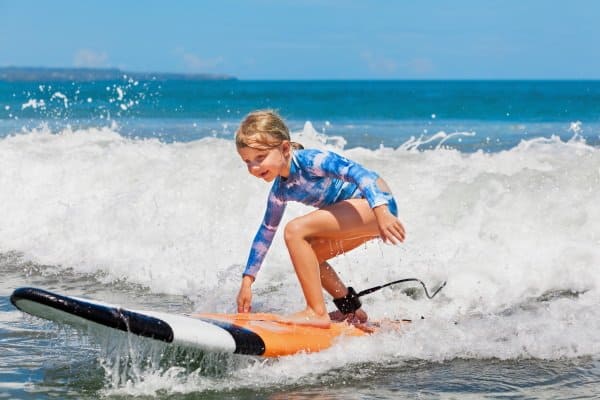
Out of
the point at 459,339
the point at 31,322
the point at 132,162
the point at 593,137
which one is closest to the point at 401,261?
the point at 459,339

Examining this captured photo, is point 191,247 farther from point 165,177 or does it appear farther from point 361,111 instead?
point 361,111

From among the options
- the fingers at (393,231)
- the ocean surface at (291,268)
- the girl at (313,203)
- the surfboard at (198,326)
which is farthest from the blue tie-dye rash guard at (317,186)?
the ocean surface at (291,268)

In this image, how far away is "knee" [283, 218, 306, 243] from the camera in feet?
15.4

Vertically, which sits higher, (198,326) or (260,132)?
(260,132)

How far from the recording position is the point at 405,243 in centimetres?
752

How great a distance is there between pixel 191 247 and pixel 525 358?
3.71 metres

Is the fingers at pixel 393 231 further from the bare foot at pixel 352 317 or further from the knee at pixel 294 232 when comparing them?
the bare foot at pixel 352 317

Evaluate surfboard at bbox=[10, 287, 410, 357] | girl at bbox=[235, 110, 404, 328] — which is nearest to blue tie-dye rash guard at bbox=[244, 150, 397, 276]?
girl at bbox=[235, 110, 404, 328]

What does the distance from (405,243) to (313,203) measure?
2.69 m

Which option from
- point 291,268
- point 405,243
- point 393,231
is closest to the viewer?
point 393,231

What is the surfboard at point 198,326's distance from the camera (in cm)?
400

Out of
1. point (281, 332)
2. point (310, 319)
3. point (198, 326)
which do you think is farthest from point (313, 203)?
point (198, 326)

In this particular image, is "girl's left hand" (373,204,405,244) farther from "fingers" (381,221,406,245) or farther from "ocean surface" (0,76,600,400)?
"ocean surface" (0,76,600,400)

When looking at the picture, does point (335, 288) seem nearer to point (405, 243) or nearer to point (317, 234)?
point (317, 234)
